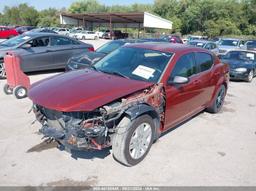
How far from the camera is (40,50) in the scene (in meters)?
9.36

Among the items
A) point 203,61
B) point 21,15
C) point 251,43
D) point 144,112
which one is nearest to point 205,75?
point 203,61

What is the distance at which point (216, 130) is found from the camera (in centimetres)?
532

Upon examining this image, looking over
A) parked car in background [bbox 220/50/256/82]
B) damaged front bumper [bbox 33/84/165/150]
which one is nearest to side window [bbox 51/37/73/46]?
parked car in background [bbox 220/50/256/82]

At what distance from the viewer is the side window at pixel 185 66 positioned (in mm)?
4389

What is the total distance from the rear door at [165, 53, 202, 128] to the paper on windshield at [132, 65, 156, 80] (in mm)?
328

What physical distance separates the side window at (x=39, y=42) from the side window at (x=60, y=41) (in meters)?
0.25

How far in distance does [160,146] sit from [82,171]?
1.45m

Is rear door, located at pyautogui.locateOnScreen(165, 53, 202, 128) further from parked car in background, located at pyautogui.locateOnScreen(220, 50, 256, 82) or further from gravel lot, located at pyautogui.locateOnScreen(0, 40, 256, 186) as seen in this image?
parked car in background, located at pyautogui.locateOnScreen(220, 50, 256, 82)

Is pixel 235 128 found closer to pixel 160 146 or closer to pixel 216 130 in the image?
pixel 216 130

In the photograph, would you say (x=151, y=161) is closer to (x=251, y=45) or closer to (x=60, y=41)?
(x=60, y=41)

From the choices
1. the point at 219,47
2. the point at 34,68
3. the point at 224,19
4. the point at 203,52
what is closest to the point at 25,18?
the point at 224,19

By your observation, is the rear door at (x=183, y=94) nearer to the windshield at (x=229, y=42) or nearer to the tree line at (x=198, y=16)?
the windshield at (x=229, y=42)

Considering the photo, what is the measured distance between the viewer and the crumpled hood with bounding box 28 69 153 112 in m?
3.33

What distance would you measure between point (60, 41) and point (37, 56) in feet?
4.22
